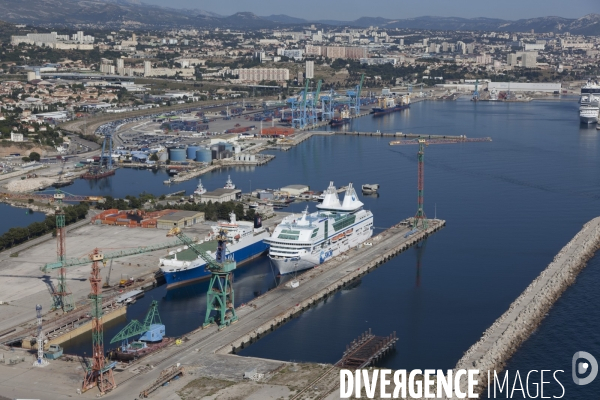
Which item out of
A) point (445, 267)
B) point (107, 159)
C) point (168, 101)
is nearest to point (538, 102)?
point (168, 101)

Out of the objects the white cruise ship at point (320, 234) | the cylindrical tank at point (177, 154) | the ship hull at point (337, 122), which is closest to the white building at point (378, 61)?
the ship hull at point (337, 122)

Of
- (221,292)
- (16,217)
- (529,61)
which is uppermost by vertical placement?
(529,61)

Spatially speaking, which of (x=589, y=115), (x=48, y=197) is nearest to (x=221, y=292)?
(x=48, y=197)

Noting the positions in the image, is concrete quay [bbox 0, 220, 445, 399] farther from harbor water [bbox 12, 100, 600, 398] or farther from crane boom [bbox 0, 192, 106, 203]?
crane boom [bbox 0, 192, 106, 203]

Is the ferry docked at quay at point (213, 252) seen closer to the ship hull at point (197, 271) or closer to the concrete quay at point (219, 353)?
the ship hull at point (197, 271)

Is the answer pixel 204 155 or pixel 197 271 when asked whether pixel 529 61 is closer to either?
pixel 204 155

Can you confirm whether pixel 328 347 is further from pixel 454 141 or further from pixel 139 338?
pixel 454 141
